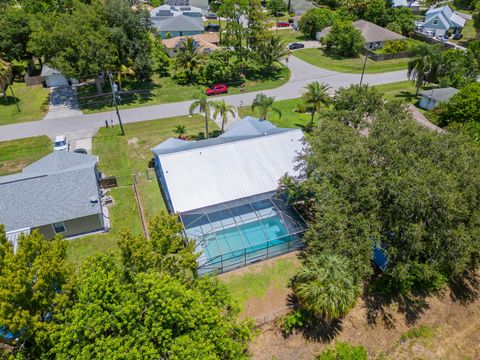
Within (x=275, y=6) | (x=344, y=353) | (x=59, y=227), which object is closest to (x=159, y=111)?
(x=59, y=227)

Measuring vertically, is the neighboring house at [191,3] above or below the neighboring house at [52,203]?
above

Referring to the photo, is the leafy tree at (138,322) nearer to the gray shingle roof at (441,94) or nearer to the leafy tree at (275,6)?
the gray shingle roof at (441,94)

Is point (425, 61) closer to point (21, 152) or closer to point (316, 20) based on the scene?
point (316, 20)

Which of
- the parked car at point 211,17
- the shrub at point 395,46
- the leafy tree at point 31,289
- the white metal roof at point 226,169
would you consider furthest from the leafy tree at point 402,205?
the parked car at point 211,17

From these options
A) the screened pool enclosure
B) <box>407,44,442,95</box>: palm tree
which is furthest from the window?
<box>407,44,442,95</box>: palm tree

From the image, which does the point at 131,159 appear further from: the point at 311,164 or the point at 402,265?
the point at 402,265

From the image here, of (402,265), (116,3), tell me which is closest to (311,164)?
(402,265)
